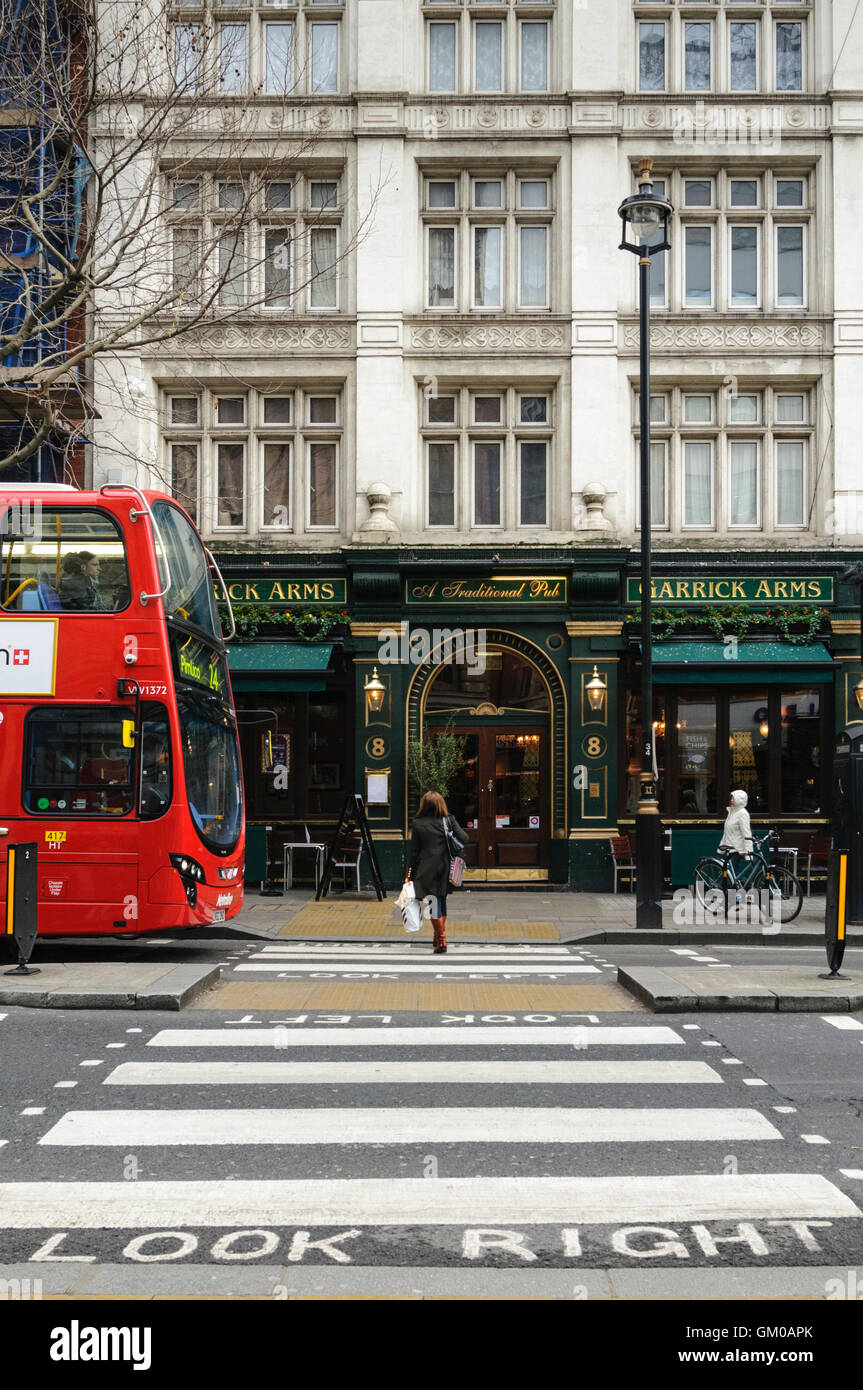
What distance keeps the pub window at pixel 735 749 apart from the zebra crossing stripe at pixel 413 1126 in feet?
49.1

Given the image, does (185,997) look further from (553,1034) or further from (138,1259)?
(138,1259)

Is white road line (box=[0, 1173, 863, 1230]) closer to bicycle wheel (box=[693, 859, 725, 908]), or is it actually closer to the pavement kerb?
the pavement kerb

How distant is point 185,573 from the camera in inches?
555

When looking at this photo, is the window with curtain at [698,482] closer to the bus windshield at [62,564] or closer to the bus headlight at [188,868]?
the bus windshield at [62,564]

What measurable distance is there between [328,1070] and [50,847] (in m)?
5.98

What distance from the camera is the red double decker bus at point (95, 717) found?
1318cm

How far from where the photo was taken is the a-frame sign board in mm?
19916

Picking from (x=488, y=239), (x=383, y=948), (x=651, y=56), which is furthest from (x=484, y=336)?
(x=383, y=948)

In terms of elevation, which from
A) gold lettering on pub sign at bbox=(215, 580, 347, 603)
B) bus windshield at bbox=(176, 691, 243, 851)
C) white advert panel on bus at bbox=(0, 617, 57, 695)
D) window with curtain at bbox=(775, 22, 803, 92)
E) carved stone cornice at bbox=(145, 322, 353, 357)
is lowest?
bus windshield at bbox=(176, 691, 243, 851)

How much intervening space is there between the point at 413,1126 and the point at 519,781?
15192 millimetres

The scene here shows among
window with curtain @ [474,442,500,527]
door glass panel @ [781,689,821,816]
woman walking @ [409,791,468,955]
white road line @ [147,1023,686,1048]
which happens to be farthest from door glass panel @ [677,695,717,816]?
white road line @ [147,1023,686,1048]

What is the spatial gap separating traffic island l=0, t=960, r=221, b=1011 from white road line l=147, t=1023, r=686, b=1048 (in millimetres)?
1025

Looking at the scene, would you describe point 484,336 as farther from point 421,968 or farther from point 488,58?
point 421,968

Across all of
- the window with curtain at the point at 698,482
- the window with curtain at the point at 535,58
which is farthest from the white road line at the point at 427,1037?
the window with curtain at the point at 535,58
